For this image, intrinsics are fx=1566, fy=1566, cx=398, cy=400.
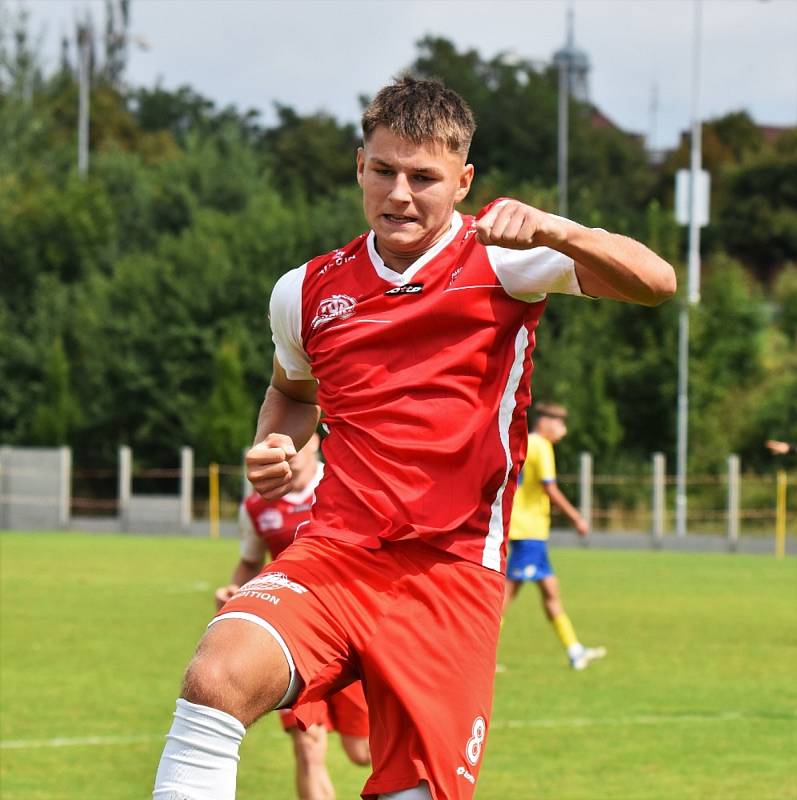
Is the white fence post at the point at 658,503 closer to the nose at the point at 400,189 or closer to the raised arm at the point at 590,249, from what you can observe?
the nose at the point at 400,189

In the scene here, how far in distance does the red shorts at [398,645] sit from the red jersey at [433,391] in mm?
84

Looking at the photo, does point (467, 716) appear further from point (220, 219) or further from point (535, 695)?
point (220, 219)

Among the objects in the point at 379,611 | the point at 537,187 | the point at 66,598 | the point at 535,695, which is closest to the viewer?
the point at 379,611

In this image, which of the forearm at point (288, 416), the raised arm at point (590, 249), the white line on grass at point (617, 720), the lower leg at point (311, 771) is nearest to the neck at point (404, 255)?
the raised arm at point (590, 249)

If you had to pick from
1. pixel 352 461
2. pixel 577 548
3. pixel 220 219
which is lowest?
pixel 577 548

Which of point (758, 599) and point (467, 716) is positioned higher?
point (467, 716)

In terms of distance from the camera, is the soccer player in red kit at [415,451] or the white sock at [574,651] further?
the white sock at [574,651]

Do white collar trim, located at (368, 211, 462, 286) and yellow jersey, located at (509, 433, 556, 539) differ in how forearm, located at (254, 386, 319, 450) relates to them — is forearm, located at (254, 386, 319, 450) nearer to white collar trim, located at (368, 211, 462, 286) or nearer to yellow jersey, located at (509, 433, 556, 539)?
white collar trim, located at (368, 211, 462, 286)

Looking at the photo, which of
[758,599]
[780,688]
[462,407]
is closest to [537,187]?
[758,599]

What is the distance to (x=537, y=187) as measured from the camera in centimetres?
5294

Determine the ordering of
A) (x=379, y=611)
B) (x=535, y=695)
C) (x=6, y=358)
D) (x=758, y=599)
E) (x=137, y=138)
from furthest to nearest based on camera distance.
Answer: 1. (x=137, y=138)
2. (x=6, y=358)
3. (x=758, y=599)
4. (x=535, y=695)
5. (x=379, y=611)

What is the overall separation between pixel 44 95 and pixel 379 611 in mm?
58245

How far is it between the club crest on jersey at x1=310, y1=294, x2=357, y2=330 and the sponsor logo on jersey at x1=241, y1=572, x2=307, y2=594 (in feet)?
2.51

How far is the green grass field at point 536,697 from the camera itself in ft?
27.0
